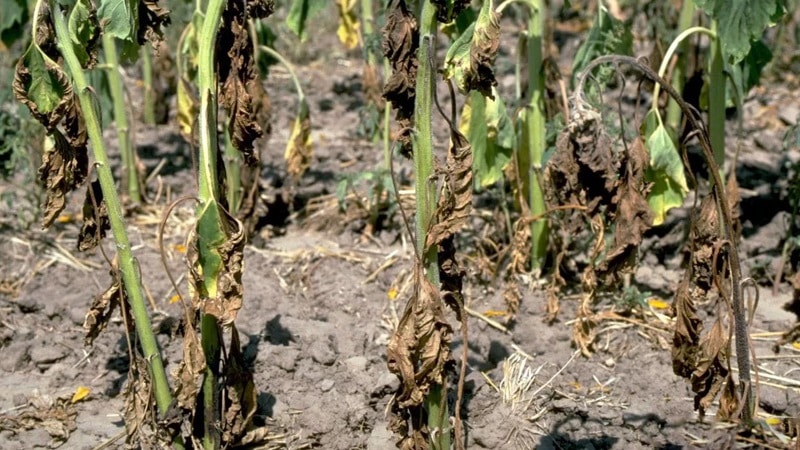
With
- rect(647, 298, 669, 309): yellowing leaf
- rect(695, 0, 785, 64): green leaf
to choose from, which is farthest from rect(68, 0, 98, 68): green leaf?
rect(647, 298, 669, 309): yellowing leaf

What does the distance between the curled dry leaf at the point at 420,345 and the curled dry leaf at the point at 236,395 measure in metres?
0.50

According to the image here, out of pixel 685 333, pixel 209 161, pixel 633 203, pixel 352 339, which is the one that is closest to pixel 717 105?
pixel 633 203

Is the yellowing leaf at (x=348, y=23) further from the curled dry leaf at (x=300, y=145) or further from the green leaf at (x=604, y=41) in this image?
the green leaf at (x=604, y=41)

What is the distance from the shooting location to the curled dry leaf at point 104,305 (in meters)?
2.68

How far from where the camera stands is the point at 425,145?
2.38 metres

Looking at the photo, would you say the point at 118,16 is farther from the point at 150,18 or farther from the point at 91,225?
the point at 91,225

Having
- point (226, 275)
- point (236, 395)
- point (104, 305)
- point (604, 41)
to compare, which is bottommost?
point (236, 395)

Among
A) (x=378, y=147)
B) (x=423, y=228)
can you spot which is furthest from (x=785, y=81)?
(x=423, y=228)

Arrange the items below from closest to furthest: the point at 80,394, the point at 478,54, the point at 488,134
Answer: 1. the point at 478,54
2. the point at 80,394
3. the point at 488,134

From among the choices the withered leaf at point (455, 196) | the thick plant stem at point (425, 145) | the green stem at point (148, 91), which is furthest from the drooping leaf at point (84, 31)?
the green stem at point (148, 91)

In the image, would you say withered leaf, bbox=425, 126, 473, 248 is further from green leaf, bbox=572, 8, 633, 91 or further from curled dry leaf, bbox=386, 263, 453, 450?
green leaf, bbox=572, 8, 633, 91

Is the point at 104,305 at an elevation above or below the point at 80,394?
above

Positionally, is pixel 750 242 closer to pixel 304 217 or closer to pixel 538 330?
pixel 538 330

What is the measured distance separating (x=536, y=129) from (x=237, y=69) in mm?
1457
